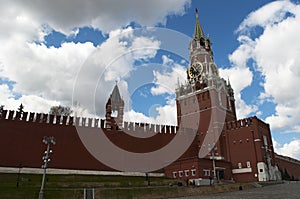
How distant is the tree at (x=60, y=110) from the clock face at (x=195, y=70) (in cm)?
2359

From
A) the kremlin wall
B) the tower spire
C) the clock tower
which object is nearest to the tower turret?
the kremlin wall

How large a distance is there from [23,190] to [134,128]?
2019 cm

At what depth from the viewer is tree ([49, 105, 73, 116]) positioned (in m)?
46.5

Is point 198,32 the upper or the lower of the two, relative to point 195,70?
upper

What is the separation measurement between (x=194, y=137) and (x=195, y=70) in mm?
13715

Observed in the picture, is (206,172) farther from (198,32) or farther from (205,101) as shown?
(198,32)

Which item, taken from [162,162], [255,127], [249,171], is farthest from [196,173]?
[255,127]

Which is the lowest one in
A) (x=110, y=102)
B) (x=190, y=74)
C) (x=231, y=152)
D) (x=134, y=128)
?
(x=231, y=152)

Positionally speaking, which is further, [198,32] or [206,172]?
[198,32]

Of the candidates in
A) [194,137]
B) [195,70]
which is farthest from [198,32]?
[194,137]

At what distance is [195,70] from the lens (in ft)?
168

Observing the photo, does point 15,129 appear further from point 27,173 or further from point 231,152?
point 231,152

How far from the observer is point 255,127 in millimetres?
39688

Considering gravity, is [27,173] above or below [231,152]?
below
